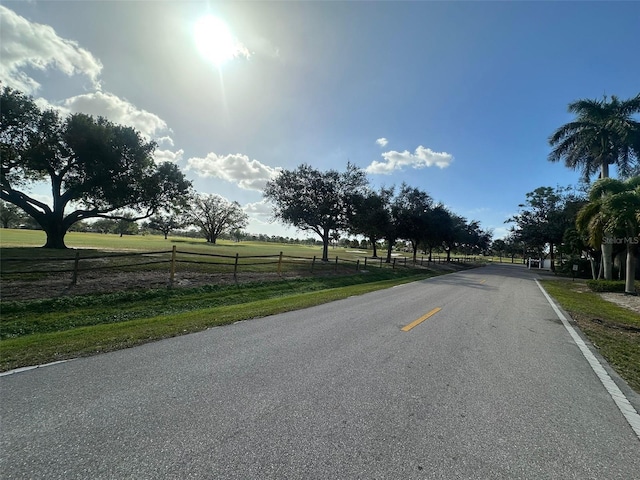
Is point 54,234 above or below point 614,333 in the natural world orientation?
above

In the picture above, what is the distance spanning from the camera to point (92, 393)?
315cm

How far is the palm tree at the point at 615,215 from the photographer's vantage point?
1286cm

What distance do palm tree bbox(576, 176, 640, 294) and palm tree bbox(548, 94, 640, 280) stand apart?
5.65m

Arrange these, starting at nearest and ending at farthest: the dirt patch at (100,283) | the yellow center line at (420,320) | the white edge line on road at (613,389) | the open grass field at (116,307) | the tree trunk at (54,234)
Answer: the white edge line on road at (613,389)
the open grass field at (116,307)
the yellow center line at (420,320)
the dirt patch at (100,283)
the tree trunk at (54,234)

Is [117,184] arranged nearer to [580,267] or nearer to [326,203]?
[326,203]

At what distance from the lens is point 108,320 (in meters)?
7.32

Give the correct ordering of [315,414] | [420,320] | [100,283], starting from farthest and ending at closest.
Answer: [100,283]
[420,320]
[315,414]

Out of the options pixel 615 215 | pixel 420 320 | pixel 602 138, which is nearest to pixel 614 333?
pixel 420 320

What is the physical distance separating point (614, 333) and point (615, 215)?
31.6 feet

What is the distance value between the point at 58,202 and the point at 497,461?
2858 cm

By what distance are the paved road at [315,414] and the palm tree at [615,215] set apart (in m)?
12.5

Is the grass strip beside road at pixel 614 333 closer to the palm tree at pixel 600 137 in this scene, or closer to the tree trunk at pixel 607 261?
the tree trunk at pixel 607 261

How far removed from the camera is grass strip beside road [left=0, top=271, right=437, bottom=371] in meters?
4.58

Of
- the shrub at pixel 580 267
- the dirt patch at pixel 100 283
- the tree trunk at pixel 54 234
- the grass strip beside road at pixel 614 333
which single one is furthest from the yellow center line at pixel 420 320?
the shrub at pixel 580 267
